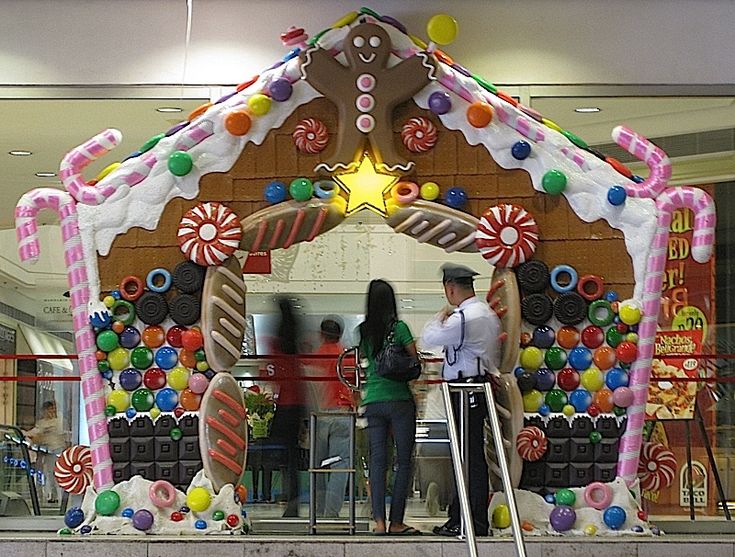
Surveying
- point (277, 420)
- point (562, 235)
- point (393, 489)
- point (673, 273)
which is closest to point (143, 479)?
point (277, 420)

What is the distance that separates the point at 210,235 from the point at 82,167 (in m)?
0.93

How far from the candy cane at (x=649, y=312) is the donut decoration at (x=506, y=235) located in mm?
753

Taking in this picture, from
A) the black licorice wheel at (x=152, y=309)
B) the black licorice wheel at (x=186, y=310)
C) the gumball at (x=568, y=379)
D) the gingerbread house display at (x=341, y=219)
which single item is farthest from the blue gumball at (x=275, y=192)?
the gumball at (x=568, y=379)

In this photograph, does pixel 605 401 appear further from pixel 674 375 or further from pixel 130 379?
pixel 130 379

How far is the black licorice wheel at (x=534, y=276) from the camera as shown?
28.1 ft

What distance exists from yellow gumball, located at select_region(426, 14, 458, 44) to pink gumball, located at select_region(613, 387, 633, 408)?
2.40 metres

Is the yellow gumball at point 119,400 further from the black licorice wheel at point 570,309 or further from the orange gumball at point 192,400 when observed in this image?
the black licorice wheel at point 570,309

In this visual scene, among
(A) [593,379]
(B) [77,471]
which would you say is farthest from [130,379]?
(A) [593,379]

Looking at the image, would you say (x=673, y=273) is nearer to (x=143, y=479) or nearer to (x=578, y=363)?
(x=578, y=363)

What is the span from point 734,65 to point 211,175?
11.6ft

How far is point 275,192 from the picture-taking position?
857 centimetres

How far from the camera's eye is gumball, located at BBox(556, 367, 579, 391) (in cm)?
855

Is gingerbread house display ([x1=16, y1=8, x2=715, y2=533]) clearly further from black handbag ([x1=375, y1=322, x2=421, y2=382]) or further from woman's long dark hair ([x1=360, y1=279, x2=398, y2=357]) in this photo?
black handbag ([x1=375, y1=322, x2=421, y2=382])

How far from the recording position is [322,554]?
26.5 feet
